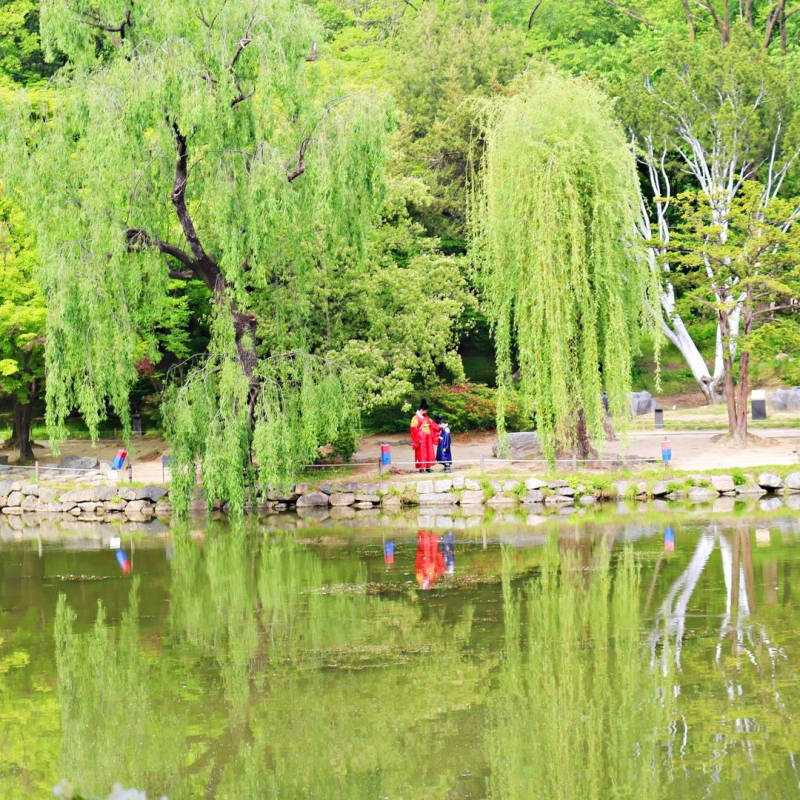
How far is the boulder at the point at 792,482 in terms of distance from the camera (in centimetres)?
2083

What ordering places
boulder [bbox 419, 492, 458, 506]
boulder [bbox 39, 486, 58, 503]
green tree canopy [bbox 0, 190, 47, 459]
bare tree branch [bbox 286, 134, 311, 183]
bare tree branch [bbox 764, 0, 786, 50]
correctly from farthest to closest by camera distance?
bare tree branch [bbox 764, 0, 786, 50] → green tree canopy [bbox 0, 190, 47, 459] → boulder [bbox 39, 486, 58, 503] → boulder [bbox 419, 492, 458, 506] → bare tree branch [bbox 286, 134, 311, 183]

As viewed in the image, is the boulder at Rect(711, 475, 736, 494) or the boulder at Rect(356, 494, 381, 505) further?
the boulder at Rect(356, 494, 381, 505)

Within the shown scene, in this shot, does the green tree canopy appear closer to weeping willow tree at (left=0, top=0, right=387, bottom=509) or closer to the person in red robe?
weeping willow tree at (left=0, top=0, right=387, bottom=509)

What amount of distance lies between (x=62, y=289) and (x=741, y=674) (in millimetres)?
13535

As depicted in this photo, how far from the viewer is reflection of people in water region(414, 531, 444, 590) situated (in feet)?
47.6

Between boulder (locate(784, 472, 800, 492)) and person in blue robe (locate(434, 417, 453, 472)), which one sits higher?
person in blue robe (locate(434, 417, 453, 472))

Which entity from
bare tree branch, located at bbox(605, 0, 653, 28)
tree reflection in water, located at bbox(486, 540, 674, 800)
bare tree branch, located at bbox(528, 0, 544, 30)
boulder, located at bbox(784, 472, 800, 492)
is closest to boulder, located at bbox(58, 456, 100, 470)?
boulder, located at bbox(784, 472, 800, 492)

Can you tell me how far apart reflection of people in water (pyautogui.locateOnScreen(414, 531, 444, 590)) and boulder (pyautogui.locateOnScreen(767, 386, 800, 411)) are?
1648cm

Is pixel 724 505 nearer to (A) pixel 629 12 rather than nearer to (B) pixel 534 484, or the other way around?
(B) pixel 534 484

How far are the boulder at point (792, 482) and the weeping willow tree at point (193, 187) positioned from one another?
8.20m

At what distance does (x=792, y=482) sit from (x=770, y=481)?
1.33ft

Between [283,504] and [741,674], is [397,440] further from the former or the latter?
[741,674]


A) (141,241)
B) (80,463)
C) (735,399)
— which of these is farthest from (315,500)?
(735,399)

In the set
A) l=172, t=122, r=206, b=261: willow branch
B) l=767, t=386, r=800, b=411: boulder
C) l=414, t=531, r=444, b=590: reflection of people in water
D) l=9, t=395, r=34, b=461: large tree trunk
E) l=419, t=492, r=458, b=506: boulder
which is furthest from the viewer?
l=767, t=386, r=800, b=411: boulder
